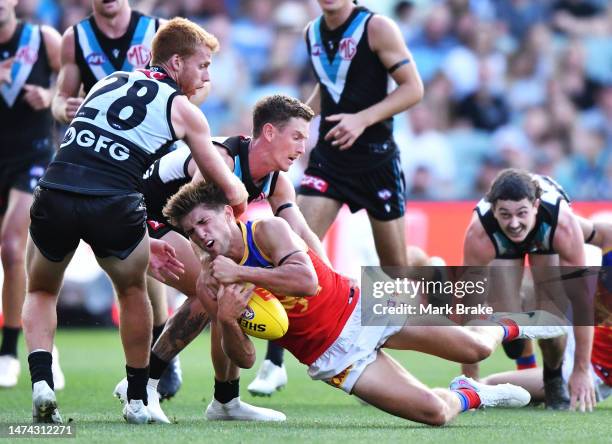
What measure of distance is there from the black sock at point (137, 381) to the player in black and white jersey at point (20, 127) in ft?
9.40

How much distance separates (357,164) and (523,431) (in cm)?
297

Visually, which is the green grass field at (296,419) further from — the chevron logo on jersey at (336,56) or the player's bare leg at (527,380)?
the chevron logo on jersey at (336,56)

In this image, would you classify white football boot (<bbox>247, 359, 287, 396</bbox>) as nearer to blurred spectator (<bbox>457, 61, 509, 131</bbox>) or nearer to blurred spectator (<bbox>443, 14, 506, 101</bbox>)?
blurred spectator (<bbox>457, 61, 509, 131</bbox>)

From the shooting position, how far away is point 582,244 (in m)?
7.30

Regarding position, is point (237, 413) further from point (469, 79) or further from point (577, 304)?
point (469, 79)

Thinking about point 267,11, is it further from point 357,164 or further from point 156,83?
point 156,83

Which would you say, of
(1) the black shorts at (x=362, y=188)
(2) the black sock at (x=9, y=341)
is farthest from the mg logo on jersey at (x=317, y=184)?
(2) the black sock at (x=9, y=341)

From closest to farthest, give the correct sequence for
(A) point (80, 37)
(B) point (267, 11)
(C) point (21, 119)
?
(A) point (80, 37)
(C) point (21, 119)
(B) point (267, 11)

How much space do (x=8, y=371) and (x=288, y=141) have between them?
3.16 m

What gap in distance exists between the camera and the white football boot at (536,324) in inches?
272

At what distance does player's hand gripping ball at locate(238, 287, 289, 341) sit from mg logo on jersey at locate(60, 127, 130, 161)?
0.96 m

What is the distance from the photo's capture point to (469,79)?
51.3ft

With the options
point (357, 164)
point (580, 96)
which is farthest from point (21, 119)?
point (580, 96)

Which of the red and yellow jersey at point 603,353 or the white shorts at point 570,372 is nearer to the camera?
the white shorts at point 570,372
